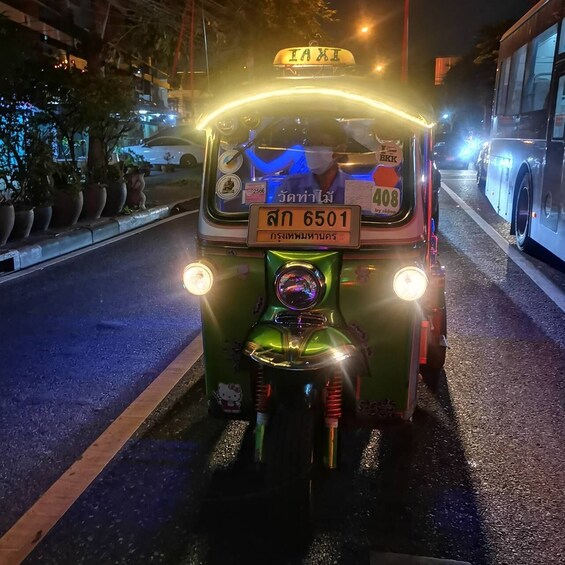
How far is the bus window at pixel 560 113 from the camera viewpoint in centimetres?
783

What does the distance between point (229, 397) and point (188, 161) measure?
2398 centimetres

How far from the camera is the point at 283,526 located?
3.00 m

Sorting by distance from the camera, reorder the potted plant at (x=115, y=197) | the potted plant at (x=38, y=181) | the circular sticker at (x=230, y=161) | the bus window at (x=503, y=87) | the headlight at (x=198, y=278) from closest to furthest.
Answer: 1. the headlight at (x=198, y=278)
2. the circular sticker at (x=230, y=161)
3. the potted plant at (x=38, y=181)
4. the bus window at (x=503, y=87)
5. the potted plant at (x=115, y=197)

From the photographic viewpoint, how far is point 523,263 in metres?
8.81

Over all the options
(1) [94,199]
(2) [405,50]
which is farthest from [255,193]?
(1) [94,199]

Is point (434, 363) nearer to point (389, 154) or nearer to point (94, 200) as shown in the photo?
point (389, 154)

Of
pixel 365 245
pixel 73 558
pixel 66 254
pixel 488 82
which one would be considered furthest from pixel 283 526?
pixel 488 82

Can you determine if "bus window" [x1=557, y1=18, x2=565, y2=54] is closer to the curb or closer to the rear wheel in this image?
the curb

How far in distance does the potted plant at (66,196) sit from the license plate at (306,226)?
27.1 feet

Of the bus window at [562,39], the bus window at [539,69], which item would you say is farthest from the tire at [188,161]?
the bus window at [562,39]

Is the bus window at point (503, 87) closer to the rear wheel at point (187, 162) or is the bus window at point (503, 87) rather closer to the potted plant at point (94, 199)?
the potted plant at point (94, 199)

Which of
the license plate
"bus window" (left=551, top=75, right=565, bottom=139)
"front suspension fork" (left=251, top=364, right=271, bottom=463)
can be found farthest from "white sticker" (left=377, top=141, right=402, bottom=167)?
"bus window" (left=551, top=75, right=565, bottom=139)

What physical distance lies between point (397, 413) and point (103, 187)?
9.79 m

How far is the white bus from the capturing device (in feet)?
26.3
